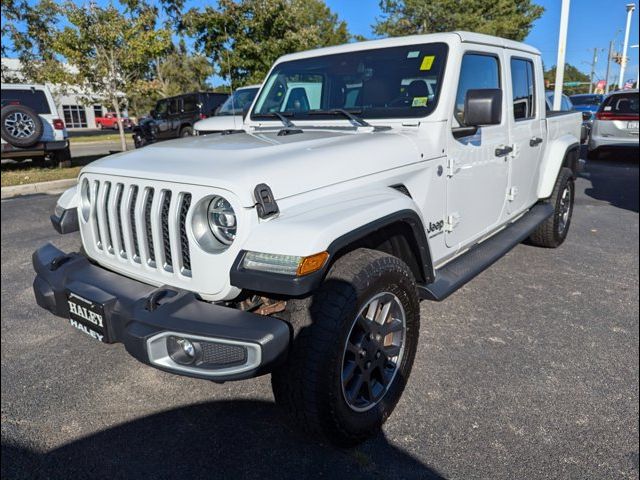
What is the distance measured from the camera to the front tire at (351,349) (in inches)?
78.3

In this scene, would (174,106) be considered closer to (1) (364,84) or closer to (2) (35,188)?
(2) (35,188)


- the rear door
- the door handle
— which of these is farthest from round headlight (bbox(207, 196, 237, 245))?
the rear door

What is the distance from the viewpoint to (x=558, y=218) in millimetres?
5164

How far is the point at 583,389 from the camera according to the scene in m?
2.72

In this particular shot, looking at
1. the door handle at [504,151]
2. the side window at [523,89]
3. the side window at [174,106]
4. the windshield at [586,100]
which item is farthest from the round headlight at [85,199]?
the windshield at [586,100]

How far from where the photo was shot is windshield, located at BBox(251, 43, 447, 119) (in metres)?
3.08

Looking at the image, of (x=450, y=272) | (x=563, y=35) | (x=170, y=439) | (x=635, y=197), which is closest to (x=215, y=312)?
(x=170, y=439)

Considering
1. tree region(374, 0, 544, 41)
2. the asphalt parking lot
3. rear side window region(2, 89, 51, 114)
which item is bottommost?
the asphalt parking lot

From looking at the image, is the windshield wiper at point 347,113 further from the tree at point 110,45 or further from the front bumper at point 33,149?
the front bumper at point 33,149

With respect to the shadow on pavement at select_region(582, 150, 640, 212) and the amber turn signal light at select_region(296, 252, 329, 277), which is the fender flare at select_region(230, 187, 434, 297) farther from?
the shadow on pavement at select_region(582, 150, 640, 212)

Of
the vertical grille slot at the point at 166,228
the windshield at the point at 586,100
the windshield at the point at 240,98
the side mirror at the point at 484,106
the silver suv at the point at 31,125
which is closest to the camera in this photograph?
the vertical grille slot at the point at 166,228

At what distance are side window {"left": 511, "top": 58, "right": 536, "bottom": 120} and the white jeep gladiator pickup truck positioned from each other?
50 centimetres

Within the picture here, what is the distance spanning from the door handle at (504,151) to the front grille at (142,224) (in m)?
2.51

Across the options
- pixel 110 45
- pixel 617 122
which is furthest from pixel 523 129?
pixel 617 122
